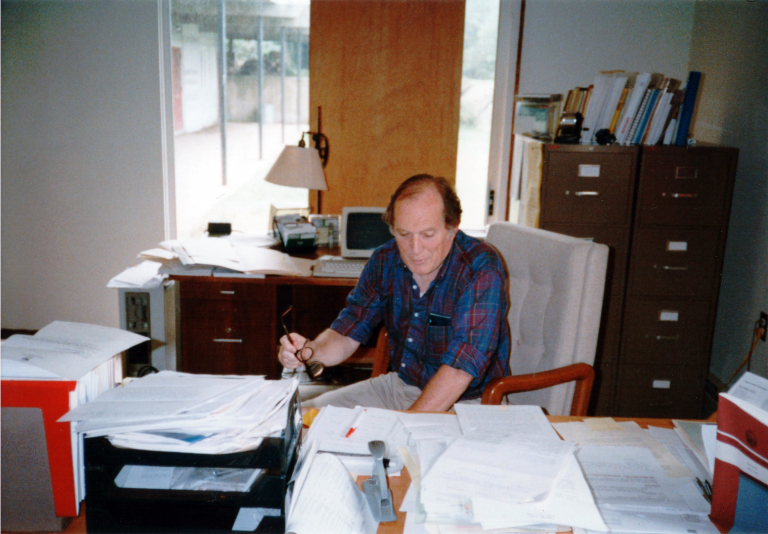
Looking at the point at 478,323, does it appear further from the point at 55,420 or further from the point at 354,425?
the point at 55,420

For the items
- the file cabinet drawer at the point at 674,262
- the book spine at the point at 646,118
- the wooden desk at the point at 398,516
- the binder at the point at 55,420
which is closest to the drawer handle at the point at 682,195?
the file cabinet drawer at the point at 674,262

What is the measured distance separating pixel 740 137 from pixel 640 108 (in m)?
Answer: 0.62

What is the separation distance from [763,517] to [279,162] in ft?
8.29

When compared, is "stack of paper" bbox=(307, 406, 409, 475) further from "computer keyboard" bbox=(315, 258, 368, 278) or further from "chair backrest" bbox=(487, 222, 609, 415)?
"computer keyboard" bbox=(315, 258, 368, 278)

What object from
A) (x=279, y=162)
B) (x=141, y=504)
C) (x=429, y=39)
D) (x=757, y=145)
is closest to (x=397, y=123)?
(x=429, y=39)

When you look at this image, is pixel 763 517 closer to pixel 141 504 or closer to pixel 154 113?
pixel 141 504

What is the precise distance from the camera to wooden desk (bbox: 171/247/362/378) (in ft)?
8.48

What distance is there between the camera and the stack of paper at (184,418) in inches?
34.5

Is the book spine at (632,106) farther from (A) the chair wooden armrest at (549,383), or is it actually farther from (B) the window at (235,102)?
(B) the window at (235,102)

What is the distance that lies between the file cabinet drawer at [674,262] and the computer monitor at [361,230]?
4.00 feet

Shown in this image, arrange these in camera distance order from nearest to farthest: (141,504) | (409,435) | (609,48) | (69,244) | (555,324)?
(141,504), (409,435), (555,324), (609,48), (69,244)

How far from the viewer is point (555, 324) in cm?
176

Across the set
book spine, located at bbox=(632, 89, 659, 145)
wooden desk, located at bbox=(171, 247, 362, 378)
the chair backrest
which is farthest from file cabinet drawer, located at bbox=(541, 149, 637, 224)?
wooden desk, located at bbox=(171, 247, 362, 378)

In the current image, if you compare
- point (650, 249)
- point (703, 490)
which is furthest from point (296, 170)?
point (703, 490)
